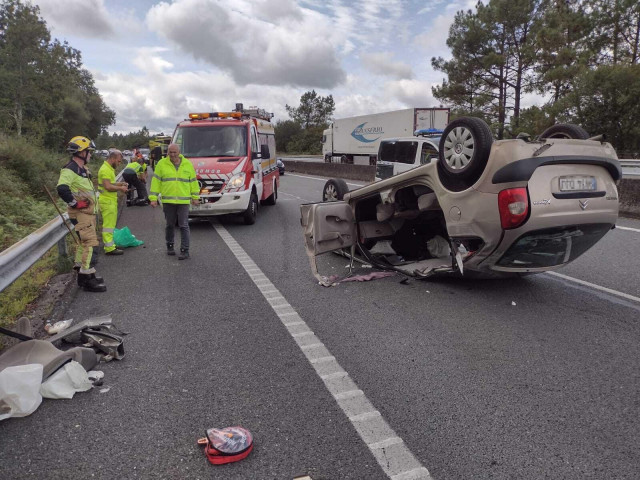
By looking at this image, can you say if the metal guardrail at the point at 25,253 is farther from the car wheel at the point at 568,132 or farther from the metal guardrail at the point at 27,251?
the car wheel at the point at 568,132

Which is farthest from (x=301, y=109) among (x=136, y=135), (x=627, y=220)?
(x=627, y=220)

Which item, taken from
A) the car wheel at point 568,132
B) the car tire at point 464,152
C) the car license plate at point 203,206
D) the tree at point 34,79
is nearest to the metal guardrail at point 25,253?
the car license plate at point 203,206

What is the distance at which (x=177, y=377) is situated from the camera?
3.27m

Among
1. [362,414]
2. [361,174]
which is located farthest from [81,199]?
[361,174]

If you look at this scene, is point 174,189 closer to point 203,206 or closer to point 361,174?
point 203,206

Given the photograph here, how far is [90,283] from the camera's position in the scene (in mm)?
5371

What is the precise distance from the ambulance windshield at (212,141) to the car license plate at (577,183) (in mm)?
7082

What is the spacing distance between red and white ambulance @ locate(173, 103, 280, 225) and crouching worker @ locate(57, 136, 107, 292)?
357 cm

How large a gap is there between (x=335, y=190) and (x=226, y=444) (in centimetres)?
522

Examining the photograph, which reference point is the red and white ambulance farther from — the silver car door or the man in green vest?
the silver car door

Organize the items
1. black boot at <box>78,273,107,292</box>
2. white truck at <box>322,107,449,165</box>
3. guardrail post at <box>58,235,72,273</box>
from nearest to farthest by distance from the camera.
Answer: black boot at <box>78,273,107,292</box> < guardrail post at <box>58,235,72,273</box> < white truck at <box>322,107,449,165</box>

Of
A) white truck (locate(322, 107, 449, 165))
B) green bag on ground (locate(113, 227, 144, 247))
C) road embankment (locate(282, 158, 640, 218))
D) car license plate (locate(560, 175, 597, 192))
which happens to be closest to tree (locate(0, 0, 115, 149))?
road embankment (locate(282, 158, 640, 218))

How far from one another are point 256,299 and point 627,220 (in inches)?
377

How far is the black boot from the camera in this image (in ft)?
17.5
